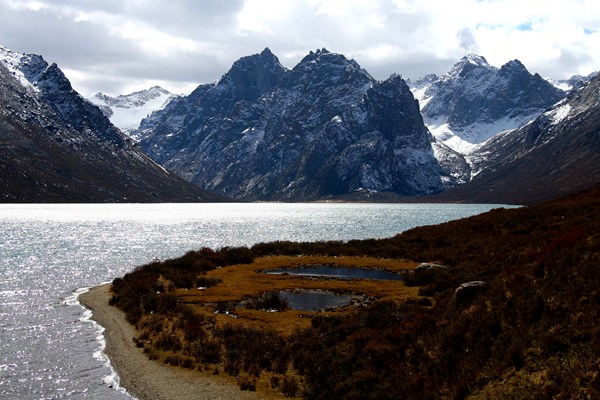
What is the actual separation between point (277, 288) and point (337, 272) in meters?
14.0

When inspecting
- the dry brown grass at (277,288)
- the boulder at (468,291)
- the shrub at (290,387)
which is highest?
Result: the boulder at (468,291)

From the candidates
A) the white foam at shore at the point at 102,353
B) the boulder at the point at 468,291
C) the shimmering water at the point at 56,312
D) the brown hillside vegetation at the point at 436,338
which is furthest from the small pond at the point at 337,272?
the boulder at the point at 468,291

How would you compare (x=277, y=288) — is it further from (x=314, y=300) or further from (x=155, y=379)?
(x=155, y=379)

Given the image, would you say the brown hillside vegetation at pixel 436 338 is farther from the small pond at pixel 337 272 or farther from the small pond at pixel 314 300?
the small pond at pixel 337 272

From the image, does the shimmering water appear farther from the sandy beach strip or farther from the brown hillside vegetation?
the brown hillside vegetation

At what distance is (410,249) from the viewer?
78062mm

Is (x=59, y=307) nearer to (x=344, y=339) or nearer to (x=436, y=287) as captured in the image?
(x=344, y=339)

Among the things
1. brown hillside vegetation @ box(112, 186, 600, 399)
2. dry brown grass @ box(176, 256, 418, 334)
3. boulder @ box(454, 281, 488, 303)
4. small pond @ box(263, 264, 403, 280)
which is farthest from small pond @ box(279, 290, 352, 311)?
boulder @ box(454, 281, 488, 303)

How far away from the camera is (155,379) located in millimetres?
29344

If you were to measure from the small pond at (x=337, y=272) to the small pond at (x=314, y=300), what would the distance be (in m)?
10.8

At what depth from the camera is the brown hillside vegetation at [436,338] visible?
20828 millimetres

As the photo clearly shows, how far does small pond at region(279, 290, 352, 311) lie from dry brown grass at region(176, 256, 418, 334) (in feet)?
5.18

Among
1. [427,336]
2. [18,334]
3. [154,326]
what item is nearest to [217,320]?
[154,326]

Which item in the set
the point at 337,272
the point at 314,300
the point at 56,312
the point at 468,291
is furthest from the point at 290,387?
the point at 337,272
